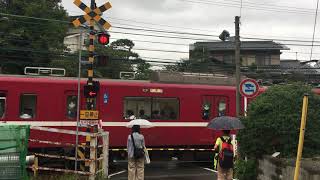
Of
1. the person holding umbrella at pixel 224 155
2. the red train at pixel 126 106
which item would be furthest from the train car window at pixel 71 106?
the person holding umbrella at pixel 224 155

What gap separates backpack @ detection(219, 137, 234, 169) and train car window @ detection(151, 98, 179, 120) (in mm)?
7940

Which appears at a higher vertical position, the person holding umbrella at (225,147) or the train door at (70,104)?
the train door at (70,104)

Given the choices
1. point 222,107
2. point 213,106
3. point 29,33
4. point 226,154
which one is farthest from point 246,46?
point 226,154

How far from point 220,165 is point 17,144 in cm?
402

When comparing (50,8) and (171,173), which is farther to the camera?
(50,8)

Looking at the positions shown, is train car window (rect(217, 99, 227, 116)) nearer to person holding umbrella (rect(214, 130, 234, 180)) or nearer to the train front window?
the train front window

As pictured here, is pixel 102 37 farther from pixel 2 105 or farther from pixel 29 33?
pixel 29 33

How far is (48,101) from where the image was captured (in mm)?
16141

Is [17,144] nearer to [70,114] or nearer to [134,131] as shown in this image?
[134,131]

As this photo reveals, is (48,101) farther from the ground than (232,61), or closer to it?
closer to it

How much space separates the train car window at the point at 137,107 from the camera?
56.8 feet

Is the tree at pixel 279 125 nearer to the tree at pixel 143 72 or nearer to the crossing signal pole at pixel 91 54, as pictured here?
the crossing signal pole at pixel 91 54

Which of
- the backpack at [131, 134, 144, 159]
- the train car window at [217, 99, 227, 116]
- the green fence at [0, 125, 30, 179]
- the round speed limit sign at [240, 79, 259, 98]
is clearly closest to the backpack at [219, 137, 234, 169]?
the backpack at [131, 134, 144, 159]

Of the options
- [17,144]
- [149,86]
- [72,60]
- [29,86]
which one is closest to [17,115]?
[29,86]
